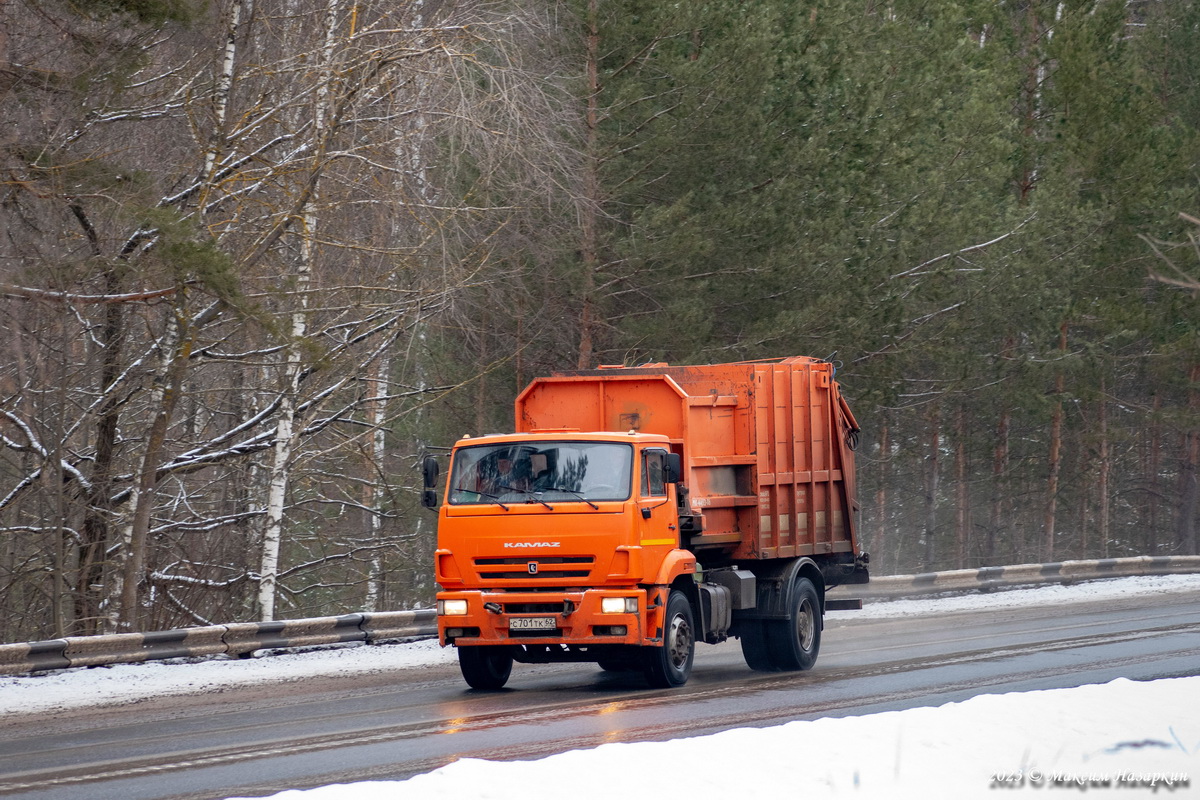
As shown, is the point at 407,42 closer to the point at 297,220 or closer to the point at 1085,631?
the point at 297,220

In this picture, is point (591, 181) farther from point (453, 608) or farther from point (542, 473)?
point (453, 608)

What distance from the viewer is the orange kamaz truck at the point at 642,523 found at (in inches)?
502

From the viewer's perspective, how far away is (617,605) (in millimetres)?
12617

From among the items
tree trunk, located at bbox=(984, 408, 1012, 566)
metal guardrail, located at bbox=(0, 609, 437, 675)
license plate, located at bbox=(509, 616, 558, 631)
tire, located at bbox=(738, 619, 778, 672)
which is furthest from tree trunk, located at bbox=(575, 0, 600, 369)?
tree trunk, located at bbox=(984, 408, 1012, 566)

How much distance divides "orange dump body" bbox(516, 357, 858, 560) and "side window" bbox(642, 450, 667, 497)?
43cm

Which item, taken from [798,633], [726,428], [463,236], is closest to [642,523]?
[726,428]

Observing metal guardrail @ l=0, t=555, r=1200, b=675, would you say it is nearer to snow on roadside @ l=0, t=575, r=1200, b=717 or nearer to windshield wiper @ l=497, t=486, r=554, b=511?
snow on roadside @ l=0, t=575, r=1200, b=717

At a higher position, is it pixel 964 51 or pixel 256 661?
pixel 964 51

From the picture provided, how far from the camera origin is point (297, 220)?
54.3 feet

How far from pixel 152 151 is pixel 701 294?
31.2 feet

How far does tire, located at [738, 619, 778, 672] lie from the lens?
591 inches

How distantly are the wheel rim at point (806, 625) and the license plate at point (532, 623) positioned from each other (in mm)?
3550

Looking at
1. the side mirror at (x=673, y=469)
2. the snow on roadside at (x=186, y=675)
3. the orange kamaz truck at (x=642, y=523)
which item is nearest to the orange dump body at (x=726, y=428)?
the orange kamaz truck at (x=642, y=523)

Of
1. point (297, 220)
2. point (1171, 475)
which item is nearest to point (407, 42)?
point (297, 220)
